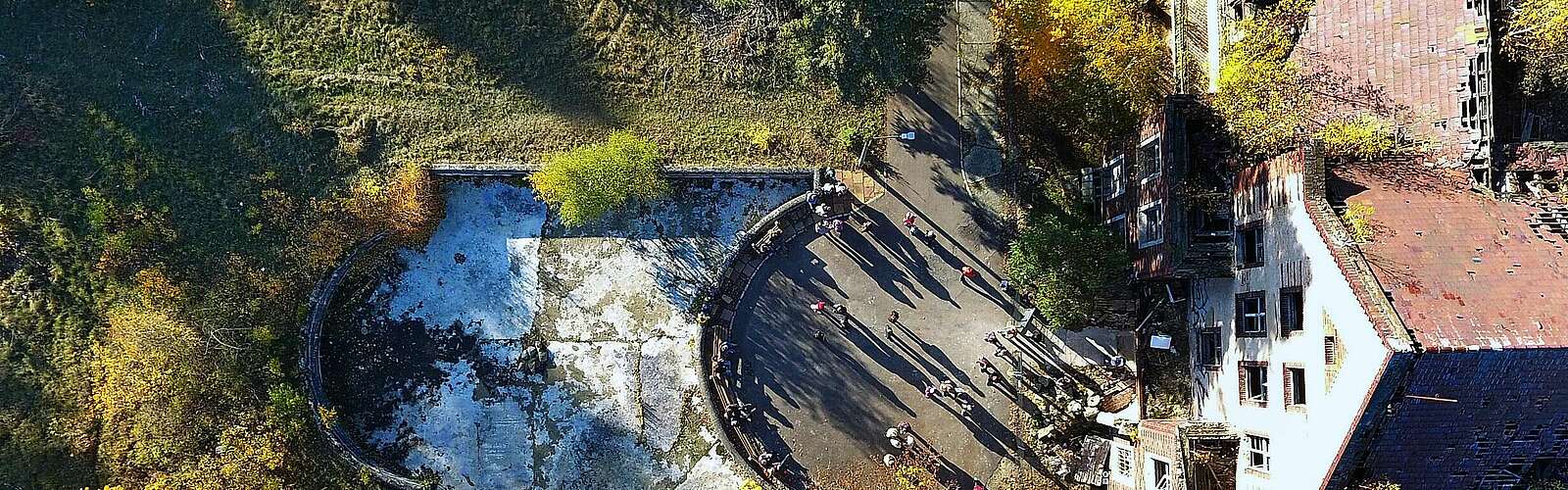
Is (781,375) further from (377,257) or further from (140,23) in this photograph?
(140,23)

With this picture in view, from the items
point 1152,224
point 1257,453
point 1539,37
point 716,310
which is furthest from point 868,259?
point 1539,37

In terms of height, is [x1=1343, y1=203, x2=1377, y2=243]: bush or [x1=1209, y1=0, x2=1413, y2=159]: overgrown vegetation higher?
[x1=1209, y1=0, x2=1413, y2=159]: overgrown vegetation

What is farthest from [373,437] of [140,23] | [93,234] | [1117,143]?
[1117,143]

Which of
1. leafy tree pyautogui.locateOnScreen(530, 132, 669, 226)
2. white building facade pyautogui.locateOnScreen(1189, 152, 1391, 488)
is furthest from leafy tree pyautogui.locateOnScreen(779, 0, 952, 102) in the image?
white building facade pyautogui.locateOnScreen(1189, 152, 1391, 488)

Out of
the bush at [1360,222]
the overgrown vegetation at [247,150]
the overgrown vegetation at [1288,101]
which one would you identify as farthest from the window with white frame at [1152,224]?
the overgrown vegetation at [247,150]

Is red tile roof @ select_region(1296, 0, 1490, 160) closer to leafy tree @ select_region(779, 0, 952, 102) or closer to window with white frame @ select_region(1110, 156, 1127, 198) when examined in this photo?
window with white frame @ select_region(1110, 156, 1127, 198)
